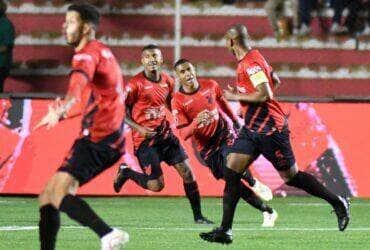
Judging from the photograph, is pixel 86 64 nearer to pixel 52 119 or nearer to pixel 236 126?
pixel 52 119

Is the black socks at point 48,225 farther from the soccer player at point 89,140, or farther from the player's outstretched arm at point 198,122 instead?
the player's outstretched arm at point 198,122

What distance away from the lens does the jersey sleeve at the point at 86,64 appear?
27.7 ft

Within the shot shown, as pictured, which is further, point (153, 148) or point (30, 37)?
point (30, 37)

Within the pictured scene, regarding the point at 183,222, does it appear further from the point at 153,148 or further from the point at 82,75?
the point at 82,75

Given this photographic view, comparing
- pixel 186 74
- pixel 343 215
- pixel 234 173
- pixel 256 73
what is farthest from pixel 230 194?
pixel 186 74

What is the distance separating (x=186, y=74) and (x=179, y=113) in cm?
48

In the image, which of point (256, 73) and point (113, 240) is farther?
point (256, 73)

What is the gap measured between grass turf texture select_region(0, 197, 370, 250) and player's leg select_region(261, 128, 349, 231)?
0.27m

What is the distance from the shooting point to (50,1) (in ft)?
61.3

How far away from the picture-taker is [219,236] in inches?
417

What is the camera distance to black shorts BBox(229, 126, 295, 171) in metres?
11.2

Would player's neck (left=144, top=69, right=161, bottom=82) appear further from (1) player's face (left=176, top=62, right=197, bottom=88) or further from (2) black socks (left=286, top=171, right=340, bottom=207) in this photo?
(2) black socks (left=286, top=171, right=340, bottom=207)

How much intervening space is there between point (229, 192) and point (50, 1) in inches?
333

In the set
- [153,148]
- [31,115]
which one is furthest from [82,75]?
[31,115]
